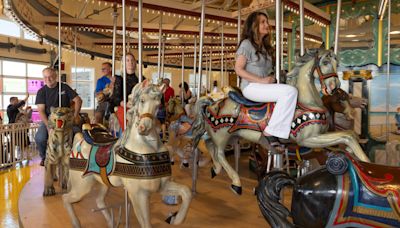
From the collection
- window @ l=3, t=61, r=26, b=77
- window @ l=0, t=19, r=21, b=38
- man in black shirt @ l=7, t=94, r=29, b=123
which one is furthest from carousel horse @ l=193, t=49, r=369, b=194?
window @ l=3, t=61, r=26, b=77

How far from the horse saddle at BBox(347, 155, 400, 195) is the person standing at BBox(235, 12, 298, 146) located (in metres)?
0.94

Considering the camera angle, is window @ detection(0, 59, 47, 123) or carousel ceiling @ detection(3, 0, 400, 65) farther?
window @ detection(0, 59, 47, 123)

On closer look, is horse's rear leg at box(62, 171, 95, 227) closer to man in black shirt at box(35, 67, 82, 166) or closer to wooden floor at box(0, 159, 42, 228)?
wooden floor at box(0, 159, 42, 228)

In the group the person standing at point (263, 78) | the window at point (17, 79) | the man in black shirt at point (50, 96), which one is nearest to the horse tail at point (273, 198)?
the person standing at point (263, 78)

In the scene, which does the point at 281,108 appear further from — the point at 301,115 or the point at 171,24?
the point at 171,24

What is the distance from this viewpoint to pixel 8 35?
1112 cm

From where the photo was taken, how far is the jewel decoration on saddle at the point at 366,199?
1.30 metres

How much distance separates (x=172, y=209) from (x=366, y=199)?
1962mm

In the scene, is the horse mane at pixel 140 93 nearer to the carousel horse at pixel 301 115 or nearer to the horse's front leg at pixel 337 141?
the carousel horse at pixel 301 115

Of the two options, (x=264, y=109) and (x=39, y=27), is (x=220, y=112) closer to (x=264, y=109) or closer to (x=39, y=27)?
(x=264, y=109)

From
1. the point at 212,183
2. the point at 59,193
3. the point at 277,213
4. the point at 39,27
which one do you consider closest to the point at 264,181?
the point at 277,213

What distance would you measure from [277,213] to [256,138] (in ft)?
3.70

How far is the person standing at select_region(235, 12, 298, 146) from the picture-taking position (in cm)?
238

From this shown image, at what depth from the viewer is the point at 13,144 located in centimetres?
576
